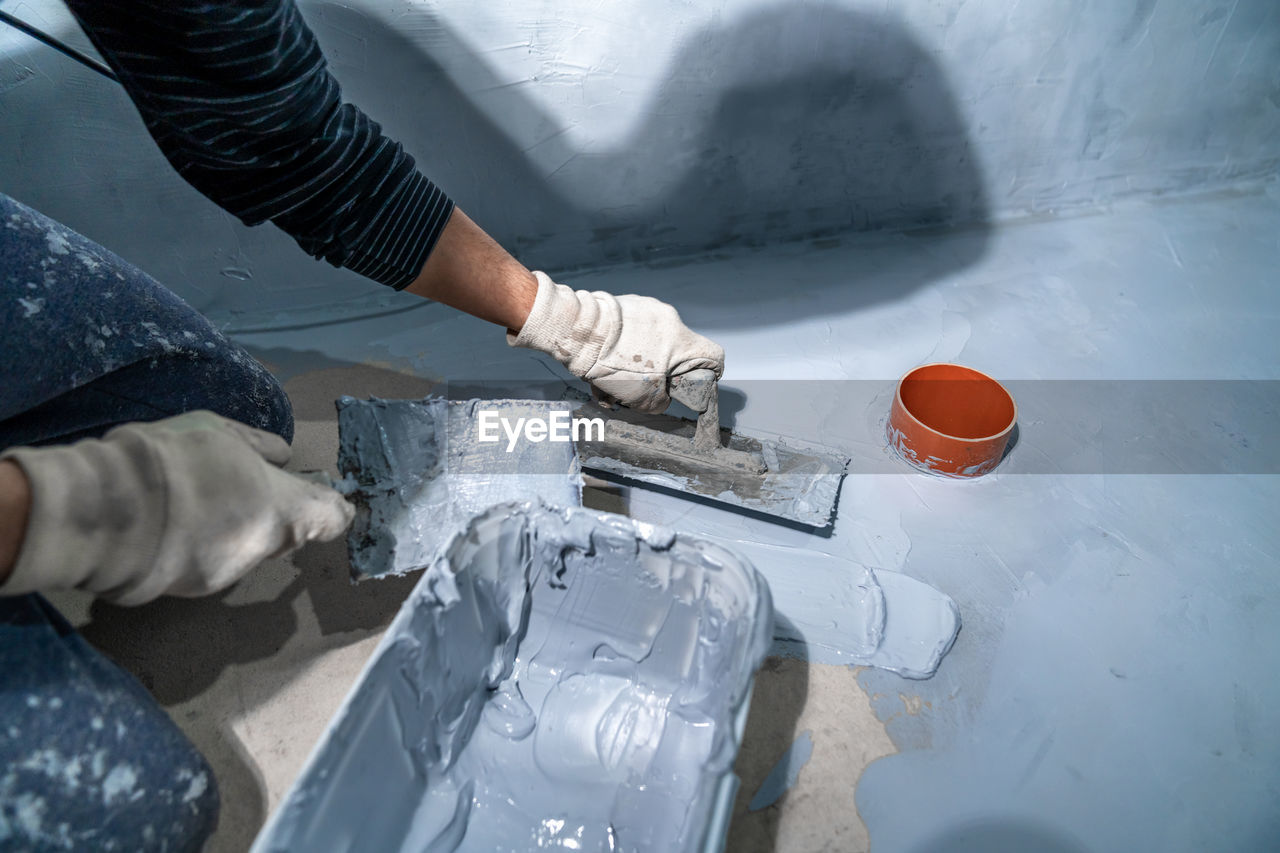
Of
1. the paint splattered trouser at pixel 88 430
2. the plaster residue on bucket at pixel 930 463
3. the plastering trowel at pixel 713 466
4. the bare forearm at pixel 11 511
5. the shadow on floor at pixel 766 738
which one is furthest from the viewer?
the plaster residue on bucket at pixel 930 463

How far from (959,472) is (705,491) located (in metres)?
0.65

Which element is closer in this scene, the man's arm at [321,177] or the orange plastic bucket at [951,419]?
the man's arm at [321,177]

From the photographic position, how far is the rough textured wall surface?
175 centimetres

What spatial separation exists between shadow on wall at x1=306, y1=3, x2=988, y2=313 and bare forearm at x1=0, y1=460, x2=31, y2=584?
1253mm

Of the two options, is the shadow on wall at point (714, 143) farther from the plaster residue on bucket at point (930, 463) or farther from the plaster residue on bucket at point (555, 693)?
the plaster residue on bucket at point (555, 693)

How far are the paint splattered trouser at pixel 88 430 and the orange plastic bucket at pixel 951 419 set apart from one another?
57.8 inches

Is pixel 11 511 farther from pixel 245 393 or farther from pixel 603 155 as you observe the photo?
pixel 603 155

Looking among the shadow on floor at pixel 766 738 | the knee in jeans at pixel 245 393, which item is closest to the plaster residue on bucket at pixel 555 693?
the shadow on floor at pixel 766 738

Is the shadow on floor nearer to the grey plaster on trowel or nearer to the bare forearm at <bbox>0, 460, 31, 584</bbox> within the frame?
the grey plaster on trowel

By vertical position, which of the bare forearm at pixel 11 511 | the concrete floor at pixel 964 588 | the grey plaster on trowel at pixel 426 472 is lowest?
the concrete floor at pixel 964 588

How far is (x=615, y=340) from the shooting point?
1.54 metres

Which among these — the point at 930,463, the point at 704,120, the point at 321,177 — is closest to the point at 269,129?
the point at 321,177

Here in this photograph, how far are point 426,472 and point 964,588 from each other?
3.90 feet

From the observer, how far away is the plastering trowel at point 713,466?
1665mm
